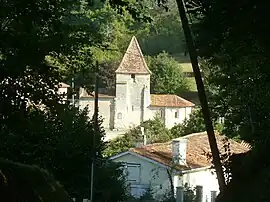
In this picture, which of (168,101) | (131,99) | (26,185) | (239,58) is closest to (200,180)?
(26,185)

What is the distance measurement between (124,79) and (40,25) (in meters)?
50.1

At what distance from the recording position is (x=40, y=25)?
895 centimetres

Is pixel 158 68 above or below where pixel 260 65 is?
above

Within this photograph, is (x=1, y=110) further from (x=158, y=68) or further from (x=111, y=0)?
(x=158, y=68)

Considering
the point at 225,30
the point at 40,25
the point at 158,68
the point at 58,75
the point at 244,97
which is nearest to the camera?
the point at 225,30

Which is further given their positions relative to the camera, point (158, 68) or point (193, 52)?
point (158, 68)

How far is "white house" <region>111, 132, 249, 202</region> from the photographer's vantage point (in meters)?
25.4

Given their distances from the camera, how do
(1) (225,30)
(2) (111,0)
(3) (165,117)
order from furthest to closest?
(3) (165,117) < (2) (111,0) < (1) (225,30)

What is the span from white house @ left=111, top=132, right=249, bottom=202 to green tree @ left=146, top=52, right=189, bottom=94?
35151mm

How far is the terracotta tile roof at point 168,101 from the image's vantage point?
5831cm

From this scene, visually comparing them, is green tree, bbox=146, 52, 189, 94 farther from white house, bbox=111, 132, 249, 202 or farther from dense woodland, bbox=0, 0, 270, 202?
dense woodland, bbox=0, 0, 270, 202

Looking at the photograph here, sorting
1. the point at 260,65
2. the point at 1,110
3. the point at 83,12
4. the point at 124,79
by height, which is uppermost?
the point at 124,79

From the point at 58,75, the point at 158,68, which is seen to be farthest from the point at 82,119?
the point at 158,68

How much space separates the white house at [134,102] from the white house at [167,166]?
27.7m
